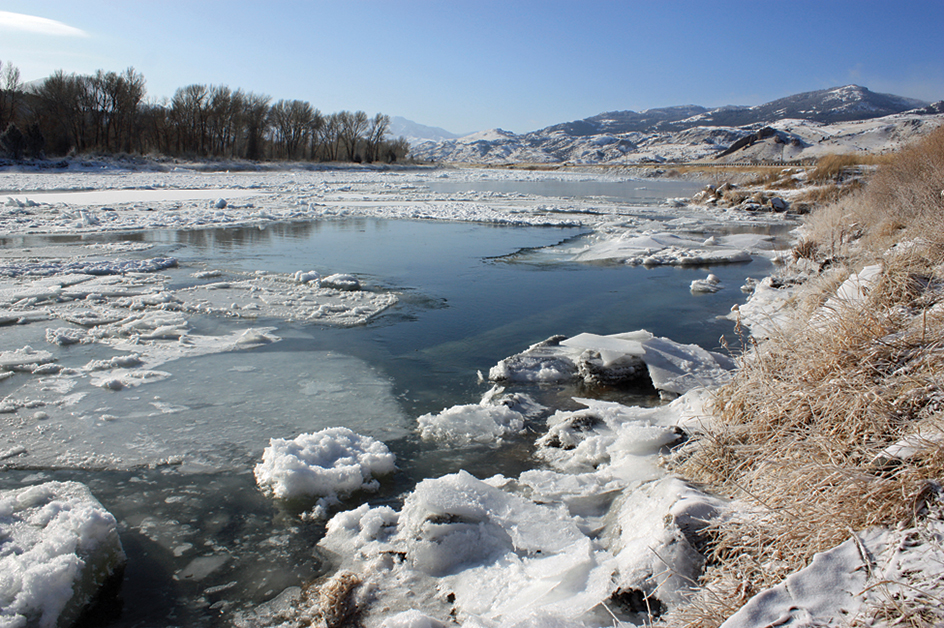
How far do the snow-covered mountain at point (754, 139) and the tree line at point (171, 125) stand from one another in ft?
100

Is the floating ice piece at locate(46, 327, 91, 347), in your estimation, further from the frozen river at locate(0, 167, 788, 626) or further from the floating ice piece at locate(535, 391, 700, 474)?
the floating ice piece at locate(535, 391, 700, 474)

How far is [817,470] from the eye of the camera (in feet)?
7.05

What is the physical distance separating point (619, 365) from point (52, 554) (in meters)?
4.35

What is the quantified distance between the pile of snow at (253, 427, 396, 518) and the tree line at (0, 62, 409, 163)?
45004 millimetres

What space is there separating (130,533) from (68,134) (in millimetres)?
58931

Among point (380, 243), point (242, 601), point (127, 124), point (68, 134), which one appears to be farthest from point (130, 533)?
point (127, 124)

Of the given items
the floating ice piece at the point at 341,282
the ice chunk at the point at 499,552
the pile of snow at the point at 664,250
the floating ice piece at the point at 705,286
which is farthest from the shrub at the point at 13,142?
the ice chunk at the point at 499,552

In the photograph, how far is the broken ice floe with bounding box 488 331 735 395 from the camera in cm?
500

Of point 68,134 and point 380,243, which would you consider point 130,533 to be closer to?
point 380,243

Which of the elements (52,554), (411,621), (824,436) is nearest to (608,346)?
(824,436)

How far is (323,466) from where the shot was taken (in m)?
3.44

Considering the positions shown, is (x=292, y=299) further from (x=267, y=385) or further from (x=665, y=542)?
(x=665, y=542)

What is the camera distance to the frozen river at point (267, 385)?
2.83 meters

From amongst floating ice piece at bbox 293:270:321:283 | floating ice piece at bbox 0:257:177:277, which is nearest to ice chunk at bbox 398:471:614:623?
floating ice piece at bbox 293:270:321:283
